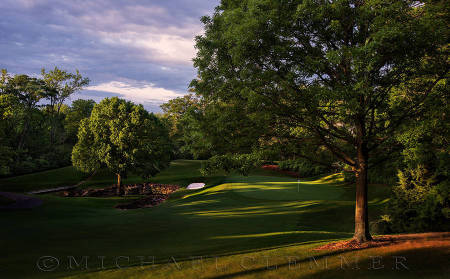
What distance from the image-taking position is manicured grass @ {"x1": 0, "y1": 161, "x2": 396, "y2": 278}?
12.6m

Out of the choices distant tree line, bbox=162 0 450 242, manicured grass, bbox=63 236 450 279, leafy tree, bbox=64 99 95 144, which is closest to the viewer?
manicured grass, bbox=63 236 450 279

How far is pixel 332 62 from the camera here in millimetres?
10055

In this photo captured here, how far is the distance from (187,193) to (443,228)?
2660 centimetres

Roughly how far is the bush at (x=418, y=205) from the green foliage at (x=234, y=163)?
28.7 ft

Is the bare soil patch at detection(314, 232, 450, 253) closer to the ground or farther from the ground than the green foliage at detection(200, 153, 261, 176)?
closer to the ground

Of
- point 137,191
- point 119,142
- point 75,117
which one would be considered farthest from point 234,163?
point 75,117

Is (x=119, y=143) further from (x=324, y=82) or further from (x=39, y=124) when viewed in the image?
(x=39, y=124)

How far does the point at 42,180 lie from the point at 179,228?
126ft

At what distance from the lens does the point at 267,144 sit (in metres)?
12.6

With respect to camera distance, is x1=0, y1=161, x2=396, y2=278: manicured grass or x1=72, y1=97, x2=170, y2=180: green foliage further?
x1=72, y1=97, x2=170, y2=180: green foliage

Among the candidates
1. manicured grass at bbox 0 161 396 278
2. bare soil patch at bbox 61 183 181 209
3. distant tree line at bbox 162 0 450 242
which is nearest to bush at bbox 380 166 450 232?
distant tree line at bbox 162 0 450 242

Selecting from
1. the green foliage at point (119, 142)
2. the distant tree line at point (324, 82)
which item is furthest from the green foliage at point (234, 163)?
the green foliage at point (119, 142)

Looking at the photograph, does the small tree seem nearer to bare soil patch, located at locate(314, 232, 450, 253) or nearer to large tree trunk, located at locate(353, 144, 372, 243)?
bare soil patch, located at locate(314, 232, 450, 253)

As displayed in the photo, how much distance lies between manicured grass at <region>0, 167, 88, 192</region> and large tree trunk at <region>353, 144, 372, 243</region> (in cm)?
4516
